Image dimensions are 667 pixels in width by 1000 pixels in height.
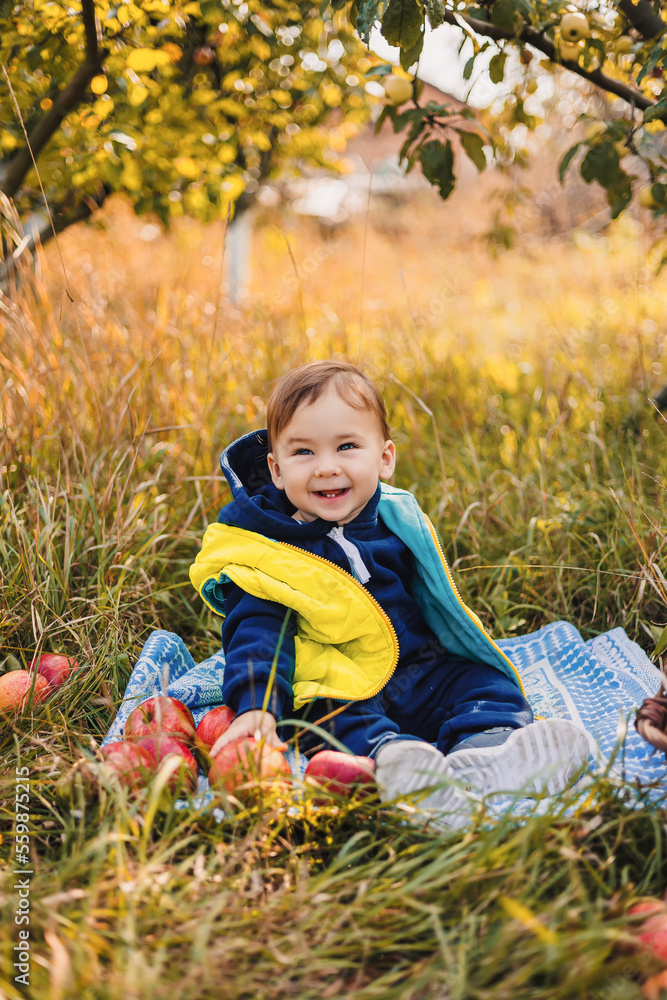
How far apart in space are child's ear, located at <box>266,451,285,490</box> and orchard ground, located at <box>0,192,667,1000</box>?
0.50m

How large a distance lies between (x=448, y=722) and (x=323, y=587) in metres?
0.43

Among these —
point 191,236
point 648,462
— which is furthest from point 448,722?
point 191,236

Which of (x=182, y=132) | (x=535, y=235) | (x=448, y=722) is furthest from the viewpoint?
(x=535, y=235)

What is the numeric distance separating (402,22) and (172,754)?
1.79 meters

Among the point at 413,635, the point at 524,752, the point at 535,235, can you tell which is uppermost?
the point at 535,235

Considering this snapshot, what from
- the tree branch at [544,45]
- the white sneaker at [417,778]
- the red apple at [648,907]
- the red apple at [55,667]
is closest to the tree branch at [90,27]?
the tree branch at [544,45]

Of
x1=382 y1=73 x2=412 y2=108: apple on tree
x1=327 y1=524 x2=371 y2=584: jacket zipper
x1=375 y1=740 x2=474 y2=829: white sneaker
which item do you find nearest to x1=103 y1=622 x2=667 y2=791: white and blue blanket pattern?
x1=375 y1=740 x2=474 y2=829: white sneaker

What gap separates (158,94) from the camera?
2.91m

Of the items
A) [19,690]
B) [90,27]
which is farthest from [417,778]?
[90,27]

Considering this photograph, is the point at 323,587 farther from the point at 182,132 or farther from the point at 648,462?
the point at 182,132

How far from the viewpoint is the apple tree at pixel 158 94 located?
8.01ft

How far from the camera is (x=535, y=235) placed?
10195 millimetres

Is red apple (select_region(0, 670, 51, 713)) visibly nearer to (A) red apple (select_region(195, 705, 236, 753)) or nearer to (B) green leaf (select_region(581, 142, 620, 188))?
(A) red apple (select_region(195, 705, 236, 753))

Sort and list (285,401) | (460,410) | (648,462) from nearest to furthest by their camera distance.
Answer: (285,401) → (648,462) → (460,410)
